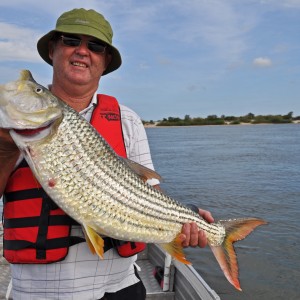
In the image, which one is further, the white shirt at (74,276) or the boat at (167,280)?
the boat at (167,280)

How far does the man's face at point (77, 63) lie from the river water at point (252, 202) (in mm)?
7888

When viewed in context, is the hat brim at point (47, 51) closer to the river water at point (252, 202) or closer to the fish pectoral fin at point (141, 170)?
the fish pectoral fin at point (141, 170)

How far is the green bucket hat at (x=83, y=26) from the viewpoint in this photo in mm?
3480

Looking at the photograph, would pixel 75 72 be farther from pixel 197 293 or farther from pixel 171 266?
pixel 171 266

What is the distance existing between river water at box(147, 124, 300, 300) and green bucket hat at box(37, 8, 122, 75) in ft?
26.2

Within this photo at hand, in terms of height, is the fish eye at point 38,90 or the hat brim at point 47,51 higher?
the hat brim at point 47,51

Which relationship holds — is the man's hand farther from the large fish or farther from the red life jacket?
the red life jacket

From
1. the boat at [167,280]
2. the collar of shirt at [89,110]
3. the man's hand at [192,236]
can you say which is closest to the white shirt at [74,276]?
the man's hand at [192,236]

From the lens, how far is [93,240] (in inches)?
119

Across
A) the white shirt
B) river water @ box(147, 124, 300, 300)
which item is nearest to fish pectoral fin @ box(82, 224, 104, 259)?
the white shirt

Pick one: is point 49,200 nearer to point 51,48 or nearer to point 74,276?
point 74,276

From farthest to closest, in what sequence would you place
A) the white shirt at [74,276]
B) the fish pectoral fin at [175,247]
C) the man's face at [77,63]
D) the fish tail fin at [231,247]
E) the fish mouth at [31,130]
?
the fish tail fin at [231,247]
the fish pectoral fin at [175,247]
the man's face at [77,63]
the white shirt at [74,276]
the fish mouth at [31,130]

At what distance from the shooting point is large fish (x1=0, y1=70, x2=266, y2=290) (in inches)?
113

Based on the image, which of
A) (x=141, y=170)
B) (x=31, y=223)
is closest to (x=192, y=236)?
(x=141, y=170)
